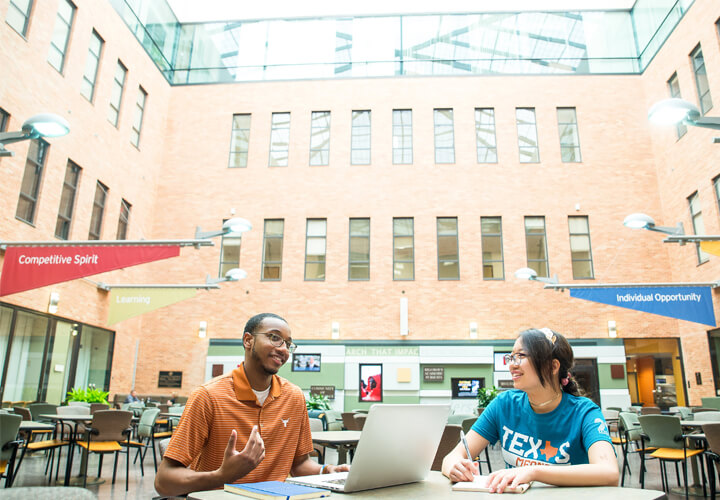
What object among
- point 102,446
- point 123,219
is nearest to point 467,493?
point 102,446

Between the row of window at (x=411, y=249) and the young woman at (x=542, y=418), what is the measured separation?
13.7 meters

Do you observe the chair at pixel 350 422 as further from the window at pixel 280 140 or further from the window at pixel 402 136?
the window at pixel 280 140

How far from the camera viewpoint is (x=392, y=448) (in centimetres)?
170

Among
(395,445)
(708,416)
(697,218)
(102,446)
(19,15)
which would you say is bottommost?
(102,446)

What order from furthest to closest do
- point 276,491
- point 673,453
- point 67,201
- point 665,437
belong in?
point 67,201 < point 665,437 < point 673,453 < point 276,491

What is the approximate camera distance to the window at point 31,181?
37.4 feet

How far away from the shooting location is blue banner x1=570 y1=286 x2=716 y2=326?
11.1 m

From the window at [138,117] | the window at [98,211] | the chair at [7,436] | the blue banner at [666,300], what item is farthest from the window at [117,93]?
the blue banner at [666,300]

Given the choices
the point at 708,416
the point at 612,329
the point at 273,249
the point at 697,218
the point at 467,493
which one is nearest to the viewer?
the point at 467,493

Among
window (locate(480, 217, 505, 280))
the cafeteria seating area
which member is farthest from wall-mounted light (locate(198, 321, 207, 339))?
window (locate(480, 217, 505, 280))

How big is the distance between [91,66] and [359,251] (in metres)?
9.02

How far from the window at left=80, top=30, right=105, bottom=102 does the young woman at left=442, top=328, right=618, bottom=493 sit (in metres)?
14.4

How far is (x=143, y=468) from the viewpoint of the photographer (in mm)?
8320

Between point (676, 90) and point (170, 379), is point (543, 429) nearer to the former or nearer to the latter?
point (170, 379)
